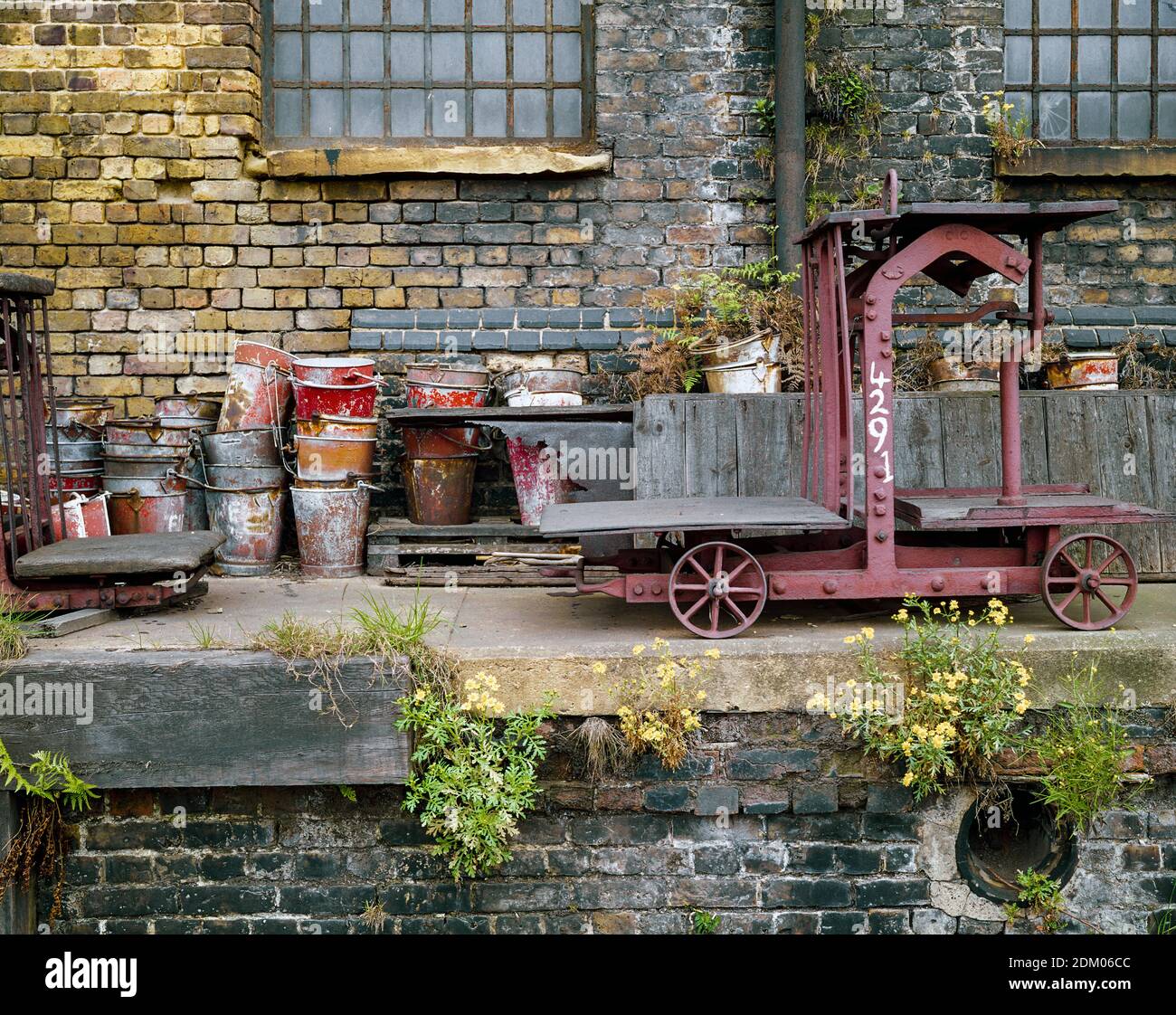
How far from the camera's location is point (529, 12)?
Answer: 6.36m

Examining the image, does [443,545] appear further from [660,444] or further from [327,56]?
[327,56]

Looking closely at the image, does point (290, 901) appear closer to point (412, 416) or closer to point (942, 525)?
point (412, 416)

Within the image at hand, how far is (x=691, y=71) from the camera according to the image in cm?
621

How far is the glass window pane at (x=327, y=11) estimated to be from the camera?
6340mm

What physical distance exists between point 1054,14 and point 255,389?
5603 mm

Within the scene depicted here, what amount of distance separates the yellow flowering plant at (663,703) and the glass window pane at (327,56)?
460 centimetres

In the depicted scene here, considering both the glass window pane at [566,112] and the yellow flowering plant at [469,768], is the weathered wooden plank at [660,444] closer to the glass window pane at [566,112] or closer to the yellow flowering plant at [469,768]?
the yellow flowering plant at [469,768]

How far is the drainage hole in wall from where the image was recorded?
381 centimetres

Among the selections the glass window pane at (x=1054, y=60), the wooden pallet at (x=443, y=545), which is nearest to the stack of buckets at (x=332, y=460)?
the wooden pallet at (x=443, y=545)

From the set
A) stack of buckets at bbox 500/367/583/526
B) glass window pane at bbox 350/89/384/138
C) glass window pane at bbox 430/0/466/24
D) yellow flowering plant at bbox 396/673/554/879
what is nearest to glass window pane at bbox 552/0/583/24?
glass window pane at bbox 430/0/466/24

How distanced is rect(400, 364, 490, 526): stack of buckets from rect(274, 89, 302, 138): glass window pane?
6.32ft

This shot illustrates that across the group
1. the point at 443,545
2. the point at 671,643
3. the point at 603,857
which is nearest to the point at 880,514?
the point at 671,643

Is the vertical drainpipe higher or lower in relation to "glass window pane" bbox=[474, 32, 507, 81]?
lower

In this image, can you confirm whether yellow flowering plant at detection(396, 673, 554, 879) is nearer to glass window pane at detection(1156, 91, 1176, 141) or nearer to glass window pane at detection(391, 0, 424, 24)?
glass window pane at detection(391, 0, 424, 24)
